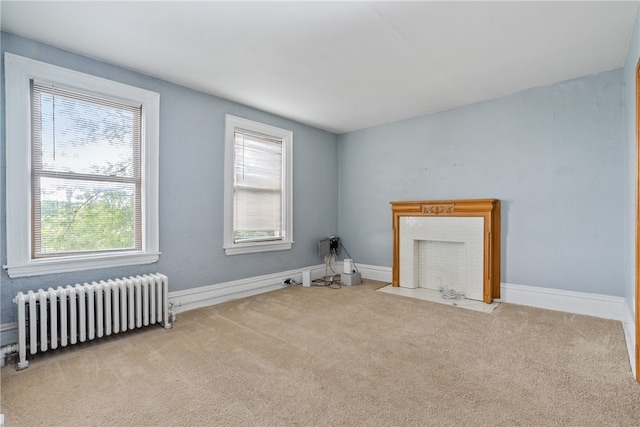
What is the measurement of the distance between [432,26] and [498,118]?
2.03 m

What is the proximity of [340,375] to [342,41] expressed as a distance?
2.60 m

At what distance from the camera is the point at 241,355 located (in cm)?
235

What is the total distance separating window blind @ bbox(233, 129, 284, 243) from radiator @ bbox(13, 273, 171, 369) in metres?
1.35

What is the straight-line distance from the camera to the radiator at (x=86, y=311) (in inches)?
89.4

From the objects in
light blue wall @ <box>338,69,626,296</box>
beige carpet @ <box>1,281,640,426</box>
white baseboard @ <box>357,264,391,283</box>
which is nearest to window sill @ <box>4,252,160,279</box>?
beige carpet @ <box>1,281,640,426</box>

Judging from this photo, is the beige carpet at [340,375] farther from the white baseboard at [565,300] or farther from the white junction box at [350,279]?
the white junction box at [350,279]

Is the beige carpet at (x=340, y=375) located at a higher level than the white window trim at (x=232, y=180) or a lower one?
lower

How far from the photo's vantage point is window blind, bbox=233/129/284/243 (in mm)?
4047

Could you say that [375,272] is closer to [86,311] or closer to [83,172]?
[86,311]

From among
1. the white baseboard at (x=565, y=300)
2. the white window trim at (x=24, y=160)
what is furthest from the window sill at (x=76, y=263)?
the white baseboard at (x=565, y=300)

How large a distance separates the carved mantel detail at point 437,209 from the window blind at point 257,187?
2130mm

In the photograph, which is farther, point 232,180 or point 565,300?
point 232,180

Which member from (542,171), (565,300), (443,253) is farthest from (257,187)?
(565,300)

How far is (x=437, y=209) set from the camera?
4.16 meters
